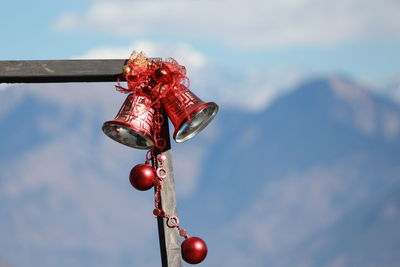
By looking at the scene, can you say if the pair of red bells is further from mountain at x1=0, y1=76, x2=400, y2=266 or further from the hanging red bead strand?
mountain at x1=0, y1=76, x2=400, y2=266


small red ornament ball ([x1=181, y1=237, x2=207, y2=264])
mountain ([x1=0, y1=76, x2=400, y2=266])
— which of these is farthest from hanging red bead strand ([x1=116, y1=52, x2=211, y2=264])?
mountain ([x1=0, y1=76, x2=400, y2=266])

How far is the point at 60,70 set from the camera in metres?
4.07

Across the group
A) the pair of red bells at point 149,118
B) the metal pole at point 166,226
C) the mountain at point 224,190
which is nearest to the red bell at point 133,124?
the pair of red bells at point 149,118

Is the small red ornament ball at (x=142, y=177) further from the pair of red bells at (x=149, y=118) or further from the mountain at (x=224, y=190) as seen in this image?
the mountain at (x=224, y=190)

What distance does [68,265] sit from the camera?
86.1 m

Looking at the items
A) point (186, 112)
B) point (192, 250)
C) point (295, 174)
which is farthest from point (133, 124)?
point (295, 174)

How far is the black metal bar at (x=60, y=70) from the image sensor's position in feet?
13.2

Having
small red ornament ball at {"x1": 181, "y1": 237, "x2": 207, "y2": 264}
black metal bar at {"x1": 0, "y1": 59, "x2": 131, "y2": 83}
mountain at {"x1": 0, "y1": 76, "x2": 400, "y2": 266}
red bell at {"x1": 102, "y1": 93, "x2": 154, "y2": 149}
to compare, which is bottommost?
small red ornament ball at {"x1": 181, "y1": 237, "x2": 207, "y2": 264}

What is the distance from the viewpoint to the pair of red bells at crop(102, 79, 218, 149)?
3998mm

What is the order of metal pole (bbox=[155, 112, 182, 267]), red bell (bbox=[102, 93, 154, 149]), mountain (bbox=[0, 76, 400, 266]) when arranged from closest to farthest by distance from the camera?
red bell (bbox=[102, 93, 154, 149]), metal pole (bbox=[155, 112, 182, 267]), mountain (bbox=[0, 76, 400, 266])

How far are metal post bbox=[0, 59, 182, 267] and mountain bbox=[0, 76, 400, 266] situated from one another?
8483 centimetres

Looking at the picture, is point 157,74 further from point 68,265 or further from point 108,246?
point 108,246

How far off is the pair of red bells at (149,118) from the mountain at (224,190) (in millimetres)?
84882

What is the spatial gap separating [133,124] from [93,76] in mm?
316
